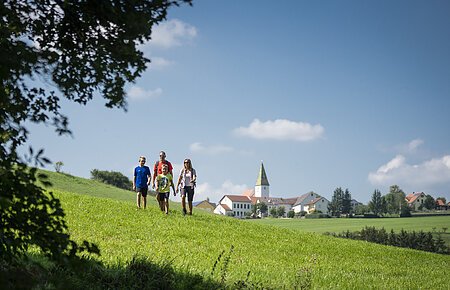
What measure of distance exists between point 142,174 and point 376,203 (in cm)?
14449

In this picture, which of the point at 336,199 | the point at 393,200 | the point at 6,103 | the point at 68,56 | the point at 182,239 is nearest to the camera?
the point at 6,103

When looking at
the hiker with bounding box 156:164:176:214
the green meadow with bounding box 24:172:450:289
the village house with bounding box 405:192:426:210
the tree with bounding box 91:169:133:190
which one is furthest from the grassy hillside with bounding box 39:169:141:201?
the village house with bounding box 405:192:426:210

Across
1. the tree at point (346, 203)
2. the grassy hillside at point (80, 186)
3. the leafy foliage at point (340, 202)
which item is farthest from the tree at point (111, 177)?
the tree at point (346, 203)

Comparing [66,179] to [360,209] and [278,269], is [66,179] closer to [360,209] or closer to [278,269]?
[278,269]

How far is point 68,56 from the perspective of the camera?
5.90 meters

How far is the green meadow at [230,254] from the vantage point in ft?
33.7

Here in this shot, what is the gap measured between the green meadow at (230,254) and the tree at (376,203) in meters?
134

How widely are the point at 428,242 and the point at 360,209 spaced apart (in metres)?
108

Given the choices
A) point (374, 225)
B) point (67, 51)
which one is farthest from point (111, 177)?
point (67, 51)

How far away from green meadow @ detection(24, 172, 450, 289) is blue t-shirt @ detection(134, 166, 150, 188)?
1308 millimetres

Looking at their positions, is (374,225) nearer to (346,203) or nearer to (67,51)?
(67,51)

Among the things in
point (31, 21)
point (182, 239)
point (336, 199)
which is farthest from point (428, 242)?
point (336, 199)

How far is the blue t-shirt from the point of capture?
2164 cm

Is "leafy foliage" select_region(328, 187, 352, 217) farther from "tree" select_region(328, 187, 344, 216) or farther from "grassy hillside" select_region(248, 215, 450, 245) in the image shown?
"grassy hillside" select_region(248, 215, 450, 245)
